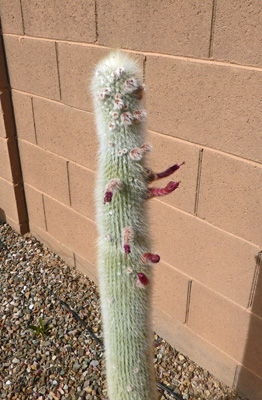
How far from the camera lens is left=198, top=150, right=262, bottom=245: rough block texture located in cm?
186

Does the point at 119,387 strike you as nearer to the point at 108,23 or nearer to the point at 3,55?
the point at 108,23

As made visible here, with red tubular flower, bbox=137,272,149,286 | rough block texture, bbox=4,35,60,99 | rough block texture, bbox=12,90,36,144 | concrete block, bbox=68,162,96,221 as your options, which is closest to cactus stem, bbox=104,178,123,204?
red tubular flower, bbox=137,272,149,286

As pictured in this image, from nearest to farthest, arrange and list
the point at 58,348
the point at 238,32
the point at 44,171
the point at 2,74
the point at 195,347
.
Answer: the point at 238,32 → the point at 195,347 → the point at 58,348 → the point at 2,74 → the point at 44,171

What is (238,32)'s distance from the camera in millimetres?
1665

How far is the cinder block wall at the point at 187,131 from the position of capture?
1.78 m

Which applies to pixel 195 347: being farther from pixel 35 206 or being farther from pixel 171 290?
pixel 35 206

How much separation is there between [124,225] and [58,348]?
1.66 metres

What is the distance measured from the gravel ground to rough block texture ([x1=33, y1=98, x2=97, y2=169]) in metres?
1.06

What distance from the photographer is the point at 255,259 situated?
1968 millimetres

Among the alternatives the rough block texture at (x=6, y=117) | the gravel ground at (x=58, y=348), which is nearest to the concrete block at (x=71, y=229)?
the gravel ground at (x=58, y=348)

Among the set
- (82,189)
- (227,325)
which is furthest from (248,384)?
(82,189)

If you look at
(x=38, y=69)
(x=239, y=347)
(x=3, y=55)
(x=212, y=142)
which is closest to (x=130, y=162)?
(x=212, y=142)

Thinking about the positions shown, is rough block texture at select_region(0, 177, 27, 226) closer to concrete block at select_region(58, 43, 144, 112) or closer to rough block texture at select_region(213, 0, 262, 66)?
concrete block at select_region(58, 43, 144, 112)

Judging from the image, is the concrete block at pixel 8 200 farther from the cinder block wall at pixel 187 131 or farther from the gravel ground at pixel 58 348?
the cinder block wall at pixel 187 131
